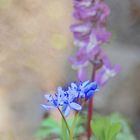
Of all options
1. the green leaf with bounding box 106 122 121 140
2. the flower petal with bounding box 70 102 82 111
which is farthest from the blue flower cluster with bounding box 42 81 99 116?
the green leaf with bounding box 106 122 121 140

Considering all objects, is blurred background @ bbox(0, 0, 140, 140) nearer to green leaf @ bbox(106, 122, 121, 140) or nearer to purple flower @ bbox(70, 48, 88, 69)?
purple flower @ bbox(70, 48, 88, 69)

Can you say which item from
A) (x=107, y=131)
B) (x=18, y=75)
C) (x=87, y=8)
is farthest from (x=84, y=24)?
(x=18, y=75)

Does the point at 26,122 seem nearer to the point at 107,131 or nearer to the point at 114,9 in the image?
the point at 114,9

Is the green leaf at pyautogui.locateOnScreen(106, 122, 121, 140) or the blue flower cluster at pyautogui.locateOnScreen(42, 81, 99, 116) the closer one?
the blue flower cluster at pyautogui.locateOnScreen(42, 81, 99, 116)

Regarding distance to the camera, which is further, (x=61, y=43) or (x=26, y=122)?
(x=61, y=43)

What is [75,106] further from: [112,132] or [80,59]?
[80,59]

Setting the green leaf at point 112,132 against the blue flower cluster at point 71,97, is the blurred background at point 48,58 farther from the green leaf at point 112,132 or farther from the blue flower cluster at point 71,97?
the blue flower cluster at point 71,97

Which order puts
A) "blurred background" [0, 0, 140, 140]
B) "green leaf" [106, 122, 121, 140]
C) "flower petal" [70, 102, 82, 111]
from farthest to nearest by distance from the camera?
"blurred background" [0, 0, 140, 140], "green leaf" [106, 122, 121, 140], "flower petal" [70, 102, 82, 111]

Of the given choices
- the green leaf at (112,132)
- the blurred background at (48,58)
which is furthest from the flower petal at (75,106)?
the blurred background at (48,58)
